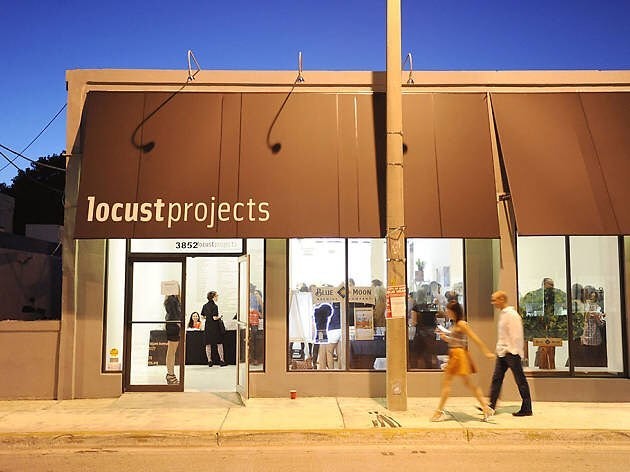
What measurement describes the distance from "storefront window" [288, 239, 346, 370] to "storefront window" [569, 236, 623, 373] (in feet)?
13.4

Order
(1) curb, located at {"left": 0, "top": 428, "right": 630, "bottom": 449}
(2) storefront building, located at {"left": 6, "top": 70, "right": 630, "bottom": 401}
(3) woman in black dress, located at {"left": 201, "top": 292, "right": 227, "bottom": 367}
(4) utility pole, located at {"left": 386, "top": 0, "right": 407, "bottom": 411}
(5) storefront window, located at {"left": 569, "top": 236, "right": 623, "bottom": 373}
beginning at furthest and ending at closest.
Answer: (3) woman in black dress, located at {"left": 201, "top": 292, "right": 227, "bottom": 367} < (5) storefront window, located at {"left": 569, "top": 236, "right": 623, "bottom": 373} < (2) storefront building, located at {"left": 6, "top": 70, "right": 630, "bottom": 401} < (4) utility pole, located at {"left": 386, "top": 0, "right": 407, "bottom": 411} < (1) curb, located at {"left": 0, "top": 428, "right": 630, "bottom": 449}

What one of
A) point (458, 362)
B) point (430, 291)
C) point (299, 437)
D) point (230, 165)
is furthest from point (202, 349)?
point (458, 362)

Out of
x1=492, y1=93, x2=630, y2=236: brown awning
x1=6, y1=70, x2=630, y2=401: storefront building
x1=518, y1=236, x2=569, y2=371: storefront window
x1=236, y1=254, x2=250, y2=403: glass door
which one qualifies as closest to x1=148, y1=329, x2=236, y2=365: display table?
x1=6, y1=70, x2=630, y2=401: storefront building

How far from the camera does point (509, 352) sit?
369 inches

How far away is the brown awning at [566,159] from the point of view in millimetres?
10328

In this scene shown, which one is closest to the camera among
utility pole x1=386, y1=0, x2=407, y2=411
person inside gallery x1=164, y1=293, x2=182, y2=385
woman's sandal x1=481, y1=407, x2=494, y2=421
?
woman's sandal x1=481, y1=407, x2=494, y2=421

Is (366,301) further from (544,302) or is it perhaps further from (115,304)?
(115,304)

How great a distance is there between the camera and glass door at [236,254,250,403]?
10570 mm

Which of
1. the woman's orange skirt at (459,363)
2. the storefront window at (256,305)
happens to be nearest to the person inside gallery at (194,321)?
the storefront window at (256,305)

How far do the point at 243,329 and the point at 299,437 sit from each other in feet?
8.87

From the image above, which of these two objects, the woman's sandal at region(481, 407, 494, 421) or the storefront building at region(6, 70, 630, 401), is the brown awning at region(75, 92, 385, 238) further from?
the woman's sandal at region(481, 407, 494, 421)

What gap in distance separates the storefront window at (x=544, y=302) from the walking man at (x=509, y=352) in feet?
5.90

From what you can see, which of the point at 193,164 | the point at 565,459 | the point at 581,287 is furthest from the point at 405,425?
the point at 193,164

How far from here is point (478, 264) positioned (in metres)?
11.1
